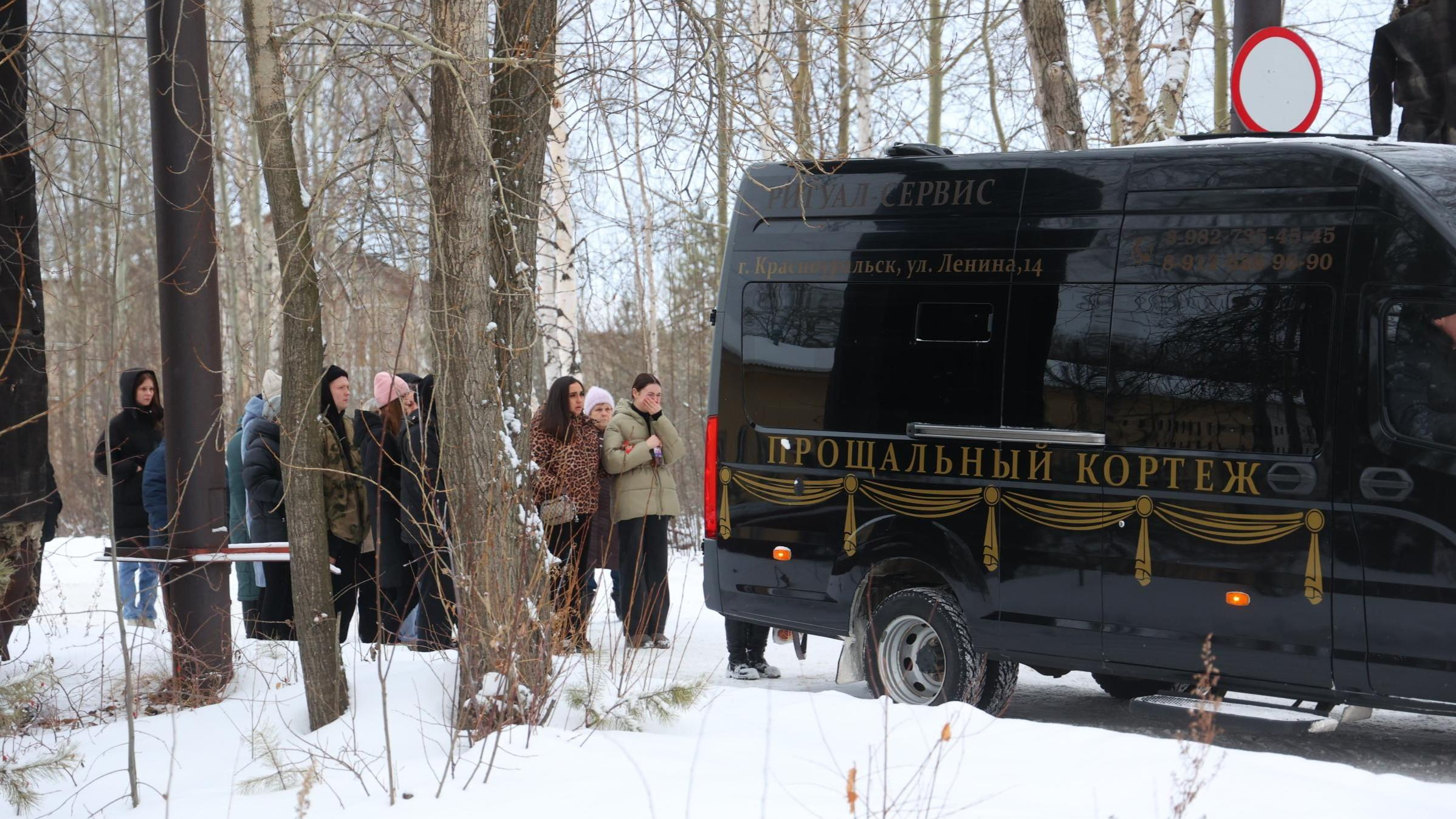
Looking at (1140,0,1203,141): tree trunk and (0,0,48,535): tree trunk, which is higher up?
(1140,0,1203,141): tree trunk

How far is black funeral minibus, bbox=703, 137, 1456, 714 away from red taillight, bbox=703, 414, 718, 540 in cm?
2

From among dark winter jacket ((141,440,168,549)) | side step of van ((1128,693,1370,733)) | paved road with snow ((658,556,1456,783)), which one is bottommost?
paved road with snow ((658,556,1456,783))

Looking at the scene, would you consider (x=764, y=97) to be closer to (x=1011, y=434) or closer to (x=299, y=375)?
(x=1011, y=434)

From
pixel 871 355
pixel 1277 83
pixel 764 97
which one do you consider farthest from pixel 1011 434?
pixel 1277 83

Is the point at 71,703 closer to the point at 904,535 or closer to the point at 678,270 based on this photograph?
the point at 904,535

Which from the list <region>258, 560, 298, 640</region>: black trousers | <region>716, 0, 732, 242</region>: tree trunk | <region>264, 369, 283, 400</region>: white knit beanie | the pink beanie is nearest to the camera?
<region>716, 0, 732, 242</region>: tree trunk

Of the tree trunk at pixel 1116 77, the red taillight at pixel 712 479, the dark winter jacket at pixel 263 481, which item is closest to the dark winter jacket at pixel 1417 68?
the tree trunk at pixel 1116 77

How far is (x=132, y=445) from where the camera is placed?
34.5 feet

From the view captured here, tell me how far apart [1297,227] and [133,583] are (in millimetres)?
8813

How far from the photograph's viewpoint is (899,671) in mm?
7098

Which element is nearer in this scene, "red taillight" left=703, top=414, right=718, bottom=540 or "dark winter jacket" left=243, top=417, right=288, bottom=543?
"red taillight" left=703, top=414, right=718, bottom=540

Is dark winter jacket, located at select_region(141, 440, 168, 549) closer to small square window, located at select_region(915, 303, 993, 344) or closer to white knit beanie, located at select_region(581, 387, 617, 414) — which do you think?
white knit beanie, located at select_region(581, 387, 617, 414)

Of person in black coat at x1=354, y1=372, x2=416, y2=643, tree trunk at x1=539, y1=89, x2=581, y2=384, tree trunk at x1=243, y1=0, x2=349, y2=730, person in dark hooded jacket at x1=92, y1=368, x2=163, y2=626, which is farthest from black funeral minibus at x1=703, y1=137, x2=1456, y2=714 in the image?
tree trunk at x1=539, y1=89, x2=581, y2=384

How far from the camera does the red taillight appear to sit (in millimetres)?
7539
